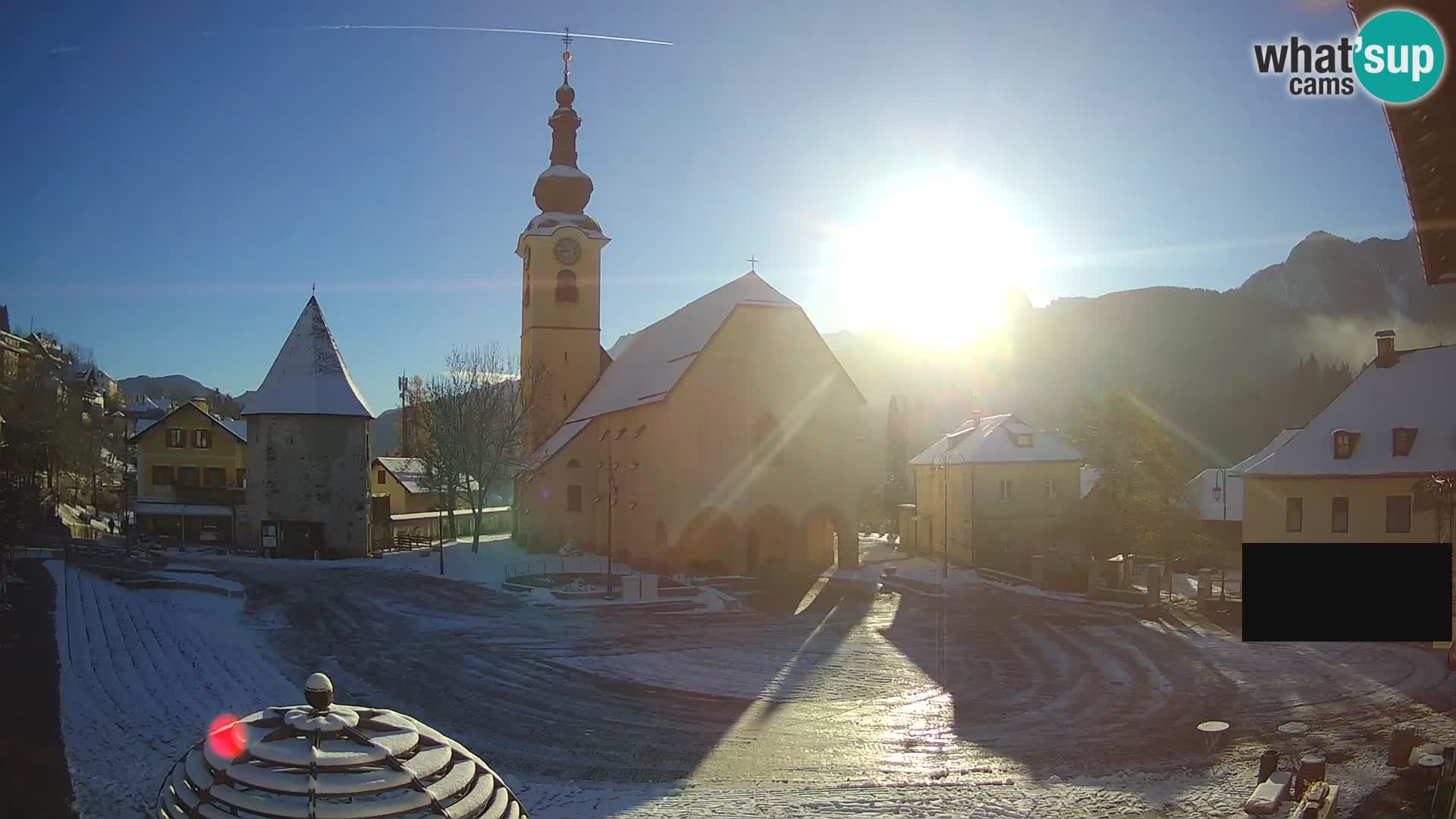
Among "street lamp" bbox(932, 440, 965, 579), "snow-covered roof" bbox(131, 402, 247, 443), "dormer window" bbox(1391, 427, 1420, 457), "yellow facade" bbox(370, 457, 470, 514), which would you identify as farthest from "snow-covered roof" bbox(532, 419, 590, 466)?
"dormer window" bbox(1391, 427, 1420, 457)

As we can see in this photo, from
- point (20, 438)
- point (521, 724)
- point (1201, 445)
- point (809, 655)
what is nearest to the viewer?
point (521, 724)

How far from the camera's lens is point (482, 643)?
2206 centimetres

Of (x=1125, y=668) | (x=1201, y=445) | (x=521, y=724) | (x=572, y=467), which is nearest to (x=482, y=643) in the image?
(x=521, y=724)

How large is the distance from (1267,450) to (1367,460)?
461 centimetres

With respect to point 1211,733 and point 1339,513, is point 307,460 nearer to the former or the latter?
point 1211,733

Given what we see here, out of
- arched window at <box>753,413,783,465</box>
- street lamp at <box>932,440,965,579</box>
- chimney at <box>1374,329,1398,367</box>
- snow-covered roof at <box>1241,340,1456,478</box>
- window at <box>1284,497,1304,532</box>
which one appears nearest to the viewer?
snow-covered roof at <box>1241,340,1456,478</box>

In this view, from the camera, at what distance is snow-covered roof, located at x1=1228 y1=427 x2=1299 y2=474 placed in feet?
57.5

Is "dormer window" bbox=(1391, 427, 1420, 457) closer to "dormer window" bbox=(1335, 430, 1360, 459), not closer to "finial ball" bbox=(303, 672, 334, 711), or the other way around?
"dormer window" bbox=(1335, 430, 1360, 459)

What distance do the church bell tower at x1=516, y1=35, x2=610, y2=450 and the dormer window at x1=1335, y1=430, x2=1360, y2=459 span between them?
38.7 m

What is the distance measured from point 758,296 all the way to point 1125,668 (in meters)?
23.3

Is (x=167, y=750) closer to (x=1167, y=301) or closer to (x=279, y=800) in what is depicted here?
(x=279, y=800)

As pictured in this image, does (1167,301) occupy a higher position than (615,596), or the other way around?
(1167,301)

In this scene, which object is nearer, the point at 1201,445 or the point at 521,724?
the point at 521,724

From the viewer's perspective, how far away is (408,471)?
204 ft
